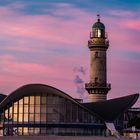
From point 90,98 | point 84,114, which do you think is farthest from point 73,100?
point 90,98

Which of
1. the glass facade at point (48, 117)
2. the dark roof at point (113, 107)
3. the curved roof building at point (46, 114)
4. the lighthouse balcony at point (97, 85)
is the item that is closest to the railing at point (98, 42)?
the lighthouse balcony at point (97, 85)

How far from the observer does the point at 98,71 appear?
311 feet

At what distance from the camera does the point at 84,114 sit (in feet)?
261

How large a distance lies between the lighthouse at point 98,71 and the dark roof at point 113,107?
11.3 m

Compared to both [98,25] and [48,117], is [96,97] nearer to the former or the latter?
[98,25]

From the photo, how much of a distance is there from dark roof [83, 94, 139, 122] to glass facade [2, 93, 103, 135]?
6.08 ft

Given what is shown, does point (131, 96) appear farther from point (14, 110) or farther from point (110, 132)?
point (14, 110)

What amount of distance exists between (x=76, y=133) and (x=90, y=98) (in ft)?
58.2

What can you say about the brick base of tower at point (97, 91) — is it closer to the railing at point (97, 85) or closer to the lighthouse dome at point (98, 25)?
the railing at point (97, 85)

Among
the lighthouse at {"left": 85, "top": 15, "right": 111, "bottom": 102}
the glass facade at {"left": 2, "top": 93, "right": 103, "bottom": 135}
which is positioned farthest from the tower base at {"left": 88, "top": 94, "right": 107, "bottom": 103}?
the glass facade at {"left": 2, "top": 93, "right": 103, "bottom": 135}

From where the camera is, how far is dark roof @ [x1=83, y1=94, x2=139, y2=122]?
8112 cm

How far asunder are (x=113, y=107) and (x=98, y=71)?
13.1m

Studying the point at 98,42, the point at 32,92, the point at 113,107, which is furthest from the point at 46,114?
the point at 98,42

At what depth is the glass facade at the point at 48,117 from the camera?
257ft
